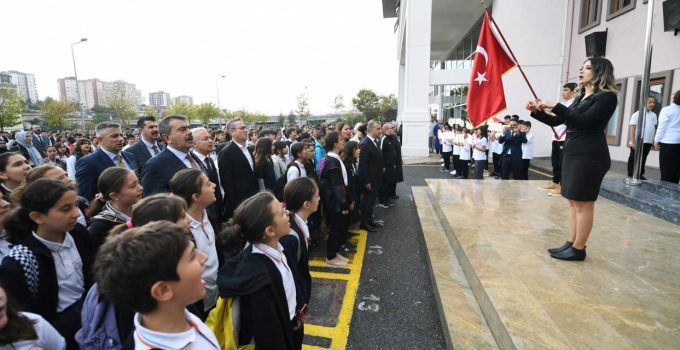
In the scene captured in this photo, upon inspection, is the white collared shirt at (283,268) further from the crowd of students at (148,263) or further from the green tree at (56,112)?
the green tree at (56,112)

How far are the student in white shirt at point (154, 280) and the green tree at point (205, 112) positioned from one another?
5834 centimetres

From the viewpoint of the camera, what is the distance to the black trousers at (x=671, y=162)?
6066 millimetres

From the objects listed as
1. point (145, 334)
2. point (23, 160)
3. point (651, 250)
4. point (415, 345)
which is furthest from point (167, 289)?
point (651, 250)

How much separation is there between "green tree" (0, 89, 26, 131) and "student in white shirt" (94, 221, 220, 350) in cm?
3237

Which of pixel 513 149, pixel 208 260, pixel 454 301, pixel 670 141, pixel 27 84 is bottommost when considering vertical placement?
pixel 454 301

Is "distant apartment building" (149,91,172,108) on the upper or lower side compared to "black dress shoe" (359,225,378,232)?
upper

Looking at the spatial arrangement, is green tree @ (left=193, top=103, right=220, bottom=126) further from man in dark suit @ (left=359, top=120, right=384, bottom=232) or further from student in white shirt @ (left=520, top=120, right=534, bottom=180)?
man in dark suit @ (left=359, top=120, right=384, bottom=232)

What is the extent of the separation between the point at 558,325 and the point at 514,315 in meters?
0.28

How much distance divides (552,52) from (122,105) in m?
43.6

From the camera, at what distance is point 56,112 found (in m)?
35.6

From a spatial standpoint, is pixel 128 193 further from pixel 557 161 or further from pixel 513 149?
pixel 513 149

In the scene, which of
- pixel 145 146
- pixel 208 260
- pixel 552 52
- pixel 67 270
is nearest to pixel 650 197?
pixel 208 260

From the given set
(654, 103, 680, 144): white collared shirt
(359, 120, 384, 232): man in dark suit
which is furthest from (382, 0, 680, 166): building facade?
(359, 120, 384, 232): man in dark suit

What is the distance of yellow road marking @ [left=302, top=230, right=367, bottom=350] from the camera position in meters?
2.93
